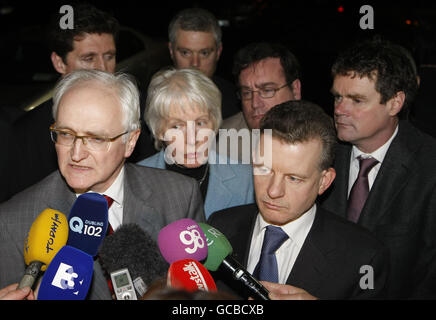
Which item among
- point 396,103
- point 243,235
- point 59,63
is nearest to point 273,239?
point 243,235

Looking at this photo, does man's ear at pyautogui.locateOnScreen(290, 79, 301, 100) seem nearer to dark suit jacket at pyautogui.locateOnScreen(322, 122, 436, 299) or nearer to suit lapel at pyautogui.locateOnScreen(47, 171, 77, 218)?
dark suit jacket at pyautogui.locateOnScreen(322, 122, 436, 299)

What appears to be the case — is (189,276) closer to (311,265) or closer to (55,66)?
(311,265)

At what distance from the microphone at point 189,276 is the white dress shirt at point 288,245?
22.9 inches

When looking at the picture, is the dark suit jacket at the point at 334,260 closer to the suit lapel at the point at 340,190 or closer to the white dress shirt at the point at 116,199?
the suit lapel at the point at 340,190

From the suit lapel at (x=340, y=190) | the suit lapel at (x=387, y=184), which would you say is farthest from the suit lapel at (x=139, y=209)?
the suit lapel at (x=387, y=184)

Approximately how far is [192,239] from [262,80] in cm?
168

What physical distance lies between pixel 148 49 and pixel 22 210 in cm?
Answer: 563

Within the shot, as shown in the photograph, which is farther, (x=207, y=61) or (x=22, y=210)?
(x=207, y=61)

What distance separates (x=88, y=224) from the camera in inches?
66.3

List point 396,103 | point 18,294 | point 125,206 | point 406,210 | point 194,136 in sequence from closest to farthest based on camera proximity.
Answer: point 18,294
point 125,206
point 406,210
point 194,136
point 396,103

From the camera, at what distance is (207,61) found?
386 centimetres

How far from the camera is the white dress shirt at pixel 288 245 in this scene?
2012mm
